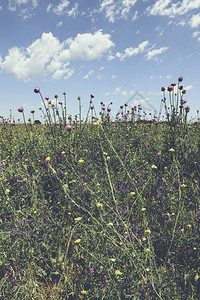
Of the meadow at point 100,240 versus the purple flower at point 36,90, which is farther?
the purple flower at point 36,90

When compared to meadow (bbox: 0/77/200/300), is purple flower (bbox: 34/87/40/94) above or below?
above

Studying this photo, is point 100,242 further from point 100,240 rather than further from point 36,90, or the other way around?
point 36,90

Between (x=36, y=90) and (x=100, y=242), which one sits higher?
(x=36, y=90)

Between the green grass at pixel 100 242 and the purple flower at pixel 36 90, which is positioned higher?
the purple flower at pixel 36 90

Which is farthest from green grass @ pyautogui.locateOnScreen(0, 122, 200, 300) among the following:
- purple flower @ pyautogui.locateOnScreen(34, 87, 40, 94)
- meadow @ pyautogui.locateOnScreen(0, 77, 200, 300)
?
purple flower @ pyautogui.locateOnScreen(34, 87, 40, 94)

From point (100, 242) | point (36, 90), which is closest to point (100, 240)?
point (100, 242)

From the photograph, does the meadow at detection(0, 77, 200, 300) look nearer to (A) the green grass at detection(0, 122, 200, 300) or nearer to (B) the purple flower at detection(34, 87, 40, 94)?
(A) the green grass at detection(0, 122, 200, 300)

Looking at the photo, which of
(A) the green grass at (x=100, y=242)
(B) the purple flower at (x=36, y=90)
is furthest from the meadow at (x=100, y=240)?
(B) the purple flower at (x=36, y=90)

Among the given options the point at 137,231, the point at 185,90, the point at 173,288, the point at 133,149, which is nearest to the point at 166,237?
the point at 137,231

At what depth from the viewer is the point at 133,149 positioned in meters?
3.26

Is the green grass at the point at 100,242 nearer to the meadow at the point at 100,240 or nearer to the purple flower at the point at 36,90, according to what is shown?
the meadow at the point at 100,240

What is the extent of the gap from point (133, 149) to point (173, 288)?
213cm

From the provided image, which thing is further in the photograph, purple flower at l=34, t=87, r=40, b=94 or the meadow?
purple flower at l=34, t=87, r=40, b=94

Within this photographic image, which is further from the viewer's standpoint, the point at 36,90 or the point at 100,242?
the point at 36,90
